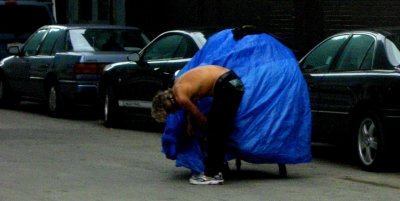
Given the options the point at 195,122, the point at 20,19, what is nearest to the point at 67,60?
the point at 20,19

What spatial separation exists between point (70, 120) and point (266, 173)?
7809 mm

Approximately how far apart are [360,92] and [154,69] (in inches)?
201

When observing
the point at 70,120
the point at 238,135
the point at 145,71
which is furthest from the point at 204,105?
the point at 70,120

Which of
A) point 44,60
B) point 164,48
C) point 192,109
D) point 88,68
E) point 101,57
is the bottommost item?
point 44,60

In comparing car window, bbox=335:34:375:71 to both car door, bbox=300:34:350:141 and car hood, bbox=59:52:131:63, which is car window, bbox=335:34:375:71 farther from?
car hood, bbox=59:52:131:63

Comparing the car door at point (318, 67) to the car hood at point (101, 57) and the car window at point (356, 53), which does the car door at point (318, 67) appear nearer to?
the car window at point (356, 53)

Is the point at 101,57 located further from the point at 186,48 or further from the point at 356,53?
the point at 356,53

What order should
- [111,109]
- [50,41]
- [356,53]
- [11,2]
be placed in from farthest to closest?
[11,2] → [50,41] → [111,109] → [356,53]

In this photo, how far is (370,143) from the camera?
12.1 metres

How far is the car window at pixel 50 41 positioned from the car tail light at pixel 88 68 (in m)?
1.52

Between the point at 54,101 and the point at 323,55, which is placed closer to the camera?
the point at 323,55

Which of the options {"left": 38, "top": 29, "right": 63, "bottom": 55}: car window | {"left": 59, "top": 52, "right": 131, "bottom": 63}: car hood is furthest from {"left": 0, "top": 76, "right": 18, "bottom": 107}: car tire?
{"left": 59, "top": 52, "right": 131, "bottom": 63}: car hood

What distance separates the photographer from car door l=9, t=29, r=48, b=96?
21.0 meters

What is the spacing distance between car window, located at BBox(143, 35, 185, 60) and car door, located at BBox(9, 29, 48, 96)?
4.14 meters
